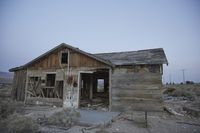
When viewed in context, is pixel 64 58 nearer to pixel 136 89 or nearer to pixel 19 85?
pixel 19 85

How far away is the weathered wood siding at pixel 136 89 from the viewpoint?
35.4 ft

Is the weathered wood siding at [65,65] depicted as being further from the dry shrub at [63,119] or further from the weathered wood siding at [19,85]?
the dry shrub at [63,119]

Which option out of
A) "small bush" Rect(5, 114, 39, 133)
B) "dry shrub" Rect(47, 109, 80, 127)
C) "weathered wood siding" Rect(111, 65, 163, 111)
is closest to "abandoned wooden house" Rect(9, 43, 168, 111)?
"weathered wood siding" Rect(111, 65, 163, 111)

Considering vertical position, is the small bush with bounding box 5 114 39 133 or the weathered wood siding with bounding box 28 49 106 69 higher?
the weathered wood siding with bounding box 28 49 106 69

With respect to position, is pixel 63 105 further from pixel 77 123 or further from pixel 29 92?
pixel 77 123

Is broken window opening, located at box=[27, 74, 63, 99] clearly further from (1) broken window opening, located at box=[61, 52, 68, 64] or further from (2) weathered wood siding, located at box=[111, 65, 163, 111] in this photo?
(2) weathered wood siding, located at box=[111, 65, 163, 111]

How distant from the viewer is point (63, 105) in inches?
512

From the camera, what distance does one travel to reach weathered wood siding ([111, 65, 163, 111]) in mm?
10789

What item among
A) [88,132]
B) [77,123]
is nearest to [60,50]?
[77,123]

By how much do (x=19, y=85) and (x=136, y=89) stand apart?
37.6ft

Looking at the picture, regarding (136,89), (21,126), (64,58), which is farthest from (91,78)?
(21,126)

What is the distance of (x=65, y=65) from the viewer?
530 inches

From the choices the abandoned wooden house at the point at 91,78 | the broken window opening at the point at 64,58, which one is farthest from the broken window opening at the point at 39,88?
the broken window opening at the point at 64,58

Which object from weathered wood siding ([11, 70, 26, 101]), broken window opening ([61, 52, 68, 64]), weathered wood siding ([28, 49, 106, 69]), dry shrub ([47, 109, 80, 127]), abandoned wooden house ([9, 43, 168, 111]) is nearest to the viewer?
dry shrub ([47, 109, 80, 127])
